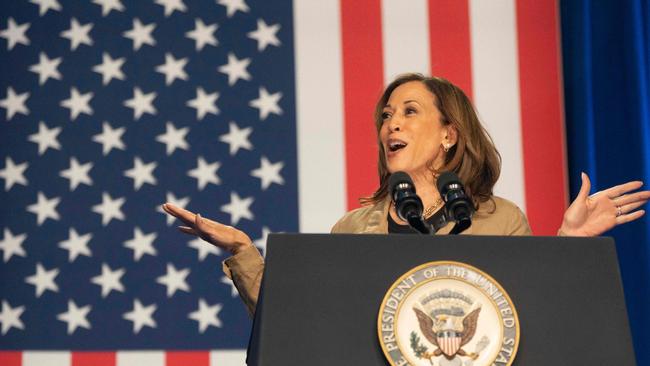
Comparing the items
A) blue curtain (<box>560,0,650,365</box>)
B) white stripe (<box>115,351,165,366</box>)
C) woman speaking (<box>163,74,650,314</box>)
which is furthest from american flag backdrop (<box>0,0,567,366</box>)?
woman speaking (<box>163,74,650,314</box>)

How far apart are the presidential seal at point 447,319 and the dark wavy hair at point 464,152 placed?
102 centimetres

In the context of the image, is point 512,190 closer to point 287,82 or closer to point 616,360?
point 287,82

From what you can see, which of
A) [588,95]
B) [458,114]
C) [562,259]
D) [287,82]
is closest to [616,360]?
[562,259]

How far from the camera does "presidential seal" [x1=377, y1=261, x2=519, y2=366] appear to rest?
1.44 m

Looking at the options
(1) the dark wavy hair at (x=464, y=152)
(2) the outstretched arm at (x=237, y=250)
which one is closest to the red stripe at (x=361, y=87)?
(1) the dark wavy hair at (x=464, y=152)

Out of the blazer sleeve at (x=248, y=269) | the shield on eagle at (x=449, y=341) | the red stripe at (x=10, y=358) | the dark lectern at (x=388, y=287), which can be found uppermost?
the blazer sleeve at (x=248, y=269)

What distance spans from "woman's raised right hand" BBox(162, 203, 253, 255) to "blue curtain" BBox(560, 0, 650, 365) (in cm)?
180

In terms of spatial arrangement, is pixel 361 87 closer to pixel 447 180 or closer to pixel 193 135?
pixel 193 135

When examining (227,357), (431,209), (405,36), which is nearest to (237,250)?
(431,209)

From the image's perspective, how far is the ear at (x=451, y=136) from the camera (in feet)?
8.66

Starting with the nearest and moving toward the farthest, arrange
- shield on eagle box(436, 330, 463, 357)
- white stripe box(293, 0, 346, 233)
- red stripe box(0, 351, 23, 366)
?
shield on eagle box(436, 330, 463, 357)
red stripe box(0, 351, 23, 366)
white stripe box(293, 0, 346, 233)

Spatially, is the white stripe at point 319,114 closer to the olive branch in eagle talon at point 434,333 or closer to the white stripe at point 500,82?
the white stripe at point 500,82

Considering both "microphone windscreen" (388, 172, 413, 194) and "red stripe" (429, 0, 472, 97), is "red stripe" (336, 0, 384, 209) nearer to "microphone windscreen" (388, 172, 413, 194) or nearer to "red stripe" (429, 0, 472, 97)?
"red stripe" (429, 0, 472, 97)

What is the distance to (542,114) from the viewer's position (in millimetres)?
4066
